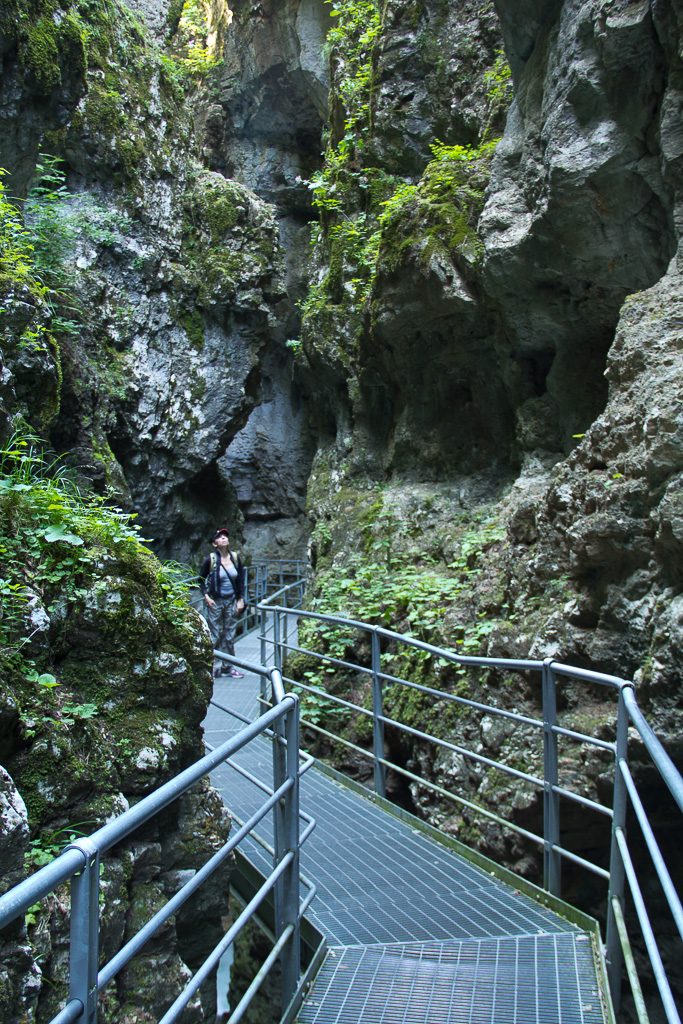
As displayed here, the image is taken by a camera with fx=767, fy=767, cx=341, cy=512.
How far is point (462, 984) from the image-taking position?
3203mm

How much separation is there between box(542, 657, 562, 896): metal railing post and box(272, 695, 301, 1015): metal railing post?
1.47 metres

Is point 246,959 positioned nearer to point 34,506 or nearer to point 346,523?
point 34,506

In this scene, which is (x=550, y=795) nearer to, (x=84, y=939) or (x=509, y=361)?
(x=84, y=939)

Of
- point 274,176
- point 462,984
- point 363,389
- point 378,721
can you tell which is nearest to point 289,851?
point 462,984

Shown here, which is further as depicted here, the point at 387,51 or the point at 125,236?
the point at 125,236

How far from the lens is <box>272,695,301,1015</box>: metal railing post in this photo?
3041 millimetres

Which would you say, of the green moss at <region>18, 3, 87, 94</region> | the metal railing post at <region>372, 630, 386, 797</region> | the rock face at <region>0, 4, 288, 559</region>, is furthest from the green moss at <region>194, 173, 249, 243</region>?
the metal railing post at <region>372, 630, 386, 797</region>

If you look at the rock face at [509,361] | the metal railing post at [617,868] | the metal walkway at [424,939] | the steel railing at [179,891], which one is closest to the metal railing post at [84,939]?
the steel railing at [179,891]

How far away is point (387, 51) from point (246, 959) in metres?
14.0

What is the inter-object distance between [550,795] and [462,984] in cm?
110

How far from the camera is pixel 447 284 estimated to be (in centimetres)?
980

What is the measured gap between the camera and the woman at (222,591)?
372 inches

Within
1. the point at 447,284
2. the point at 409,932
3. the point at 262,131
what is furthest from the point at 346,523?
the point at 262,131

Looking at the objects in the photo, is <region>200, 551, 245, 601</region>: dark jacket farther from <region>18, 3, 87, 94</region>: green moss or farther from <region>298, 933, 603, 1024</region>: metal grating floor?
<region>298, 933, 603, 1024</region>: metal grating floor
